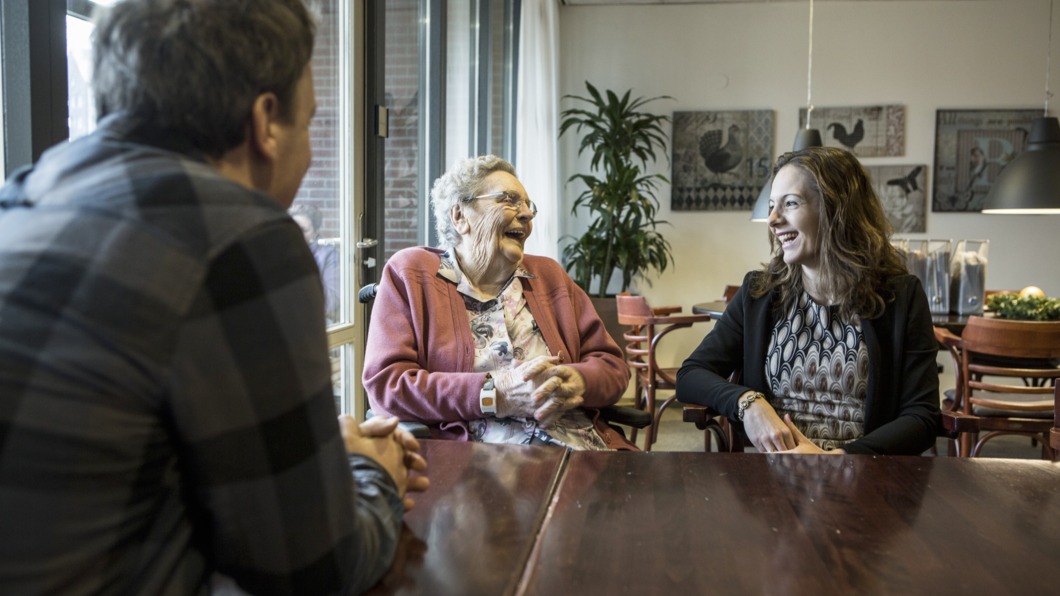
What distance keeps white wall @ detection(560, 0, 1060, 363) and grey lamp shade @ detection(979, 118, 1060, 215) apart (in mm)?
1568

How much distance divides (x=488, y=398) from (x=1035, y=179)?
373cm

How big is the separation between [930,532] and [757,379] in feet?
3.16

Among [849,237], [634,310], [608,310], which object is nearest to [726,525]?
[849,237]

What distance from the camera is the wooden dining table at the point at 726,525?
0.74m

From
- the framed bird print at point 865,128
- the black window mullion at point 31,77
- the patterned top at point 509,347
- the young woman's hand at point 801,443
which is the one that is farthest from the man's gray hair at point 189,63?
the framed bird print at point 865,128

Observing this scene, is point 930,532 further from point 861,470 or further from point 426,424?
point 426,424

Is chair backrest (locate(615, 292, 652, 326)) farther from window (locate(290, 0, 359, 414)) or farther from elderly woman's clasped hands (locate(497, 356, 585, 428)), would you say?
elderly woman's clasped hands (locate(497, 356, 585, 428))

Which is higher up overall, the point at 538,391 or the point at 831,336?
the point at 831,336

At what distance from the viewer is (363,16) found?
2674 millimetres

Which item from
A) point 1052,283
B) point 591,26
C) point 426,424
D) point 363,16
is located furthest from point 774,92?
point 426,424

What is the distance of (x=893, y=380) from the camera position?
170 cm

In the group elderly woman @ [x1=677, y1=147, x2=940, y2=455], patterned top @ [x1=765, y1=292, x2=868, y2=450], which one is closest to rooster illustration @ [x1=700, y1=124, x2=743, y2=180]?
elderly woman @ [x1=677, y1=147, x2=940, y2=455]

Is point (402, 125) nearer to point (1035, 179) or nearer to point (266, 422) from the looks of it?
point (266, 422)

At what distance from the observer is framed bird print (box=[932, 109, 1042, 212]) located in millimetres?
5441
